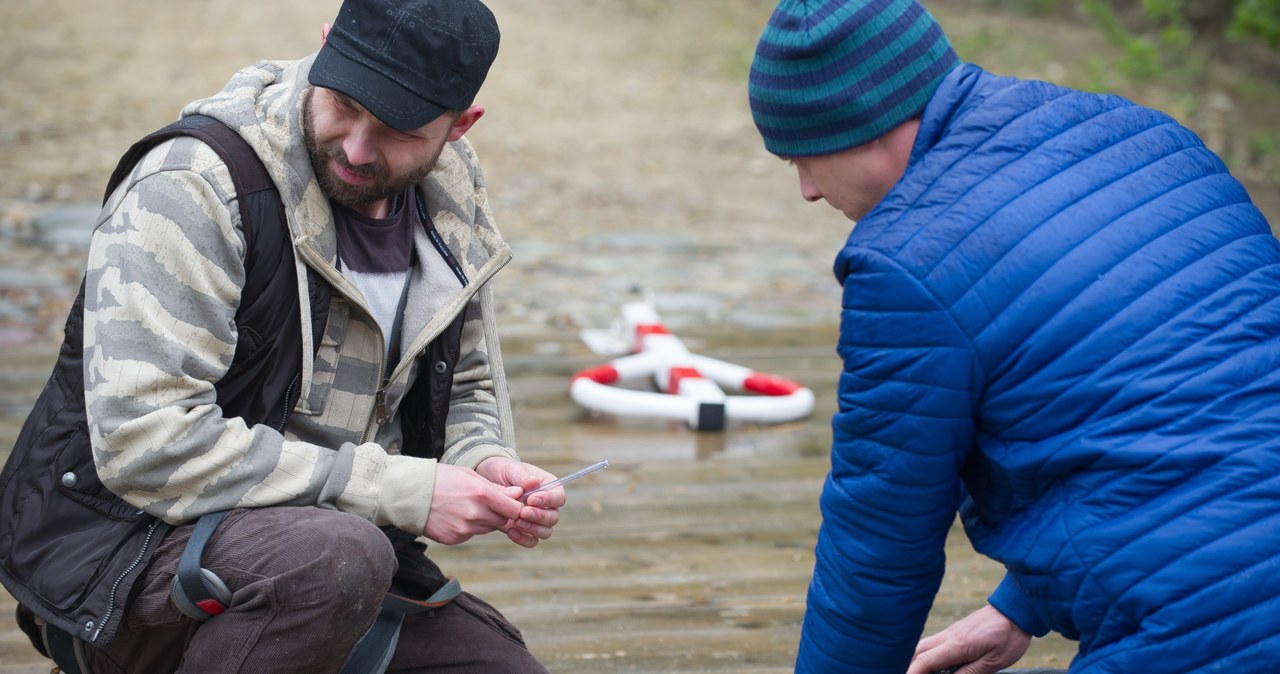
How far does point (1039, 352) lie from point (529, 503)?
951 millimetres

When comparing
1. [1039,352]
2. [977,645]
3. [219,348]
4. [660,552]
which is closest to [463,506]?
[219,348]

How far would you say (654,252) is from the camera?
6773 mm

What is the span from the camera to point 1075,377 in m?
1.75

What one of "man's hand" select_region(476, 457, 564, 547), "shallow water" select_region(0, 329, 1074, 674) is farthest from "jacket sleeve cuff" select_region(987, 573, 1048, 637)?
"shallow water" select_region(0, 329, 1074, 674)

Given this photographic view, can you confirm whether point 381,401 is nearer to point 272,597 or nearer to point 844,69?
point 272,597

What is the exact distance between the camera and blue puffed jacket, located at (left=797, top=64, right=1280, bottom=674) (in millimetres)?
1707

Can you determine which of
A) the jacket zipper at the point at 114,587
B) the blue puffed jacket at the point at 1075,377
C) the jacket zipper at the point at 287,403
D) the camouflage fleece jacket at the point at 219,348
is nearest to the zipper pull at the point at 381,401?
the camouflage fleece jacket at the point at 219,348

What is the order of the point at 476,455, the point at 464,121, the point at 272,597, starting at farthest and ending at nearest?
the point at 476,455 → the point at 464,121 → the point at 272,597

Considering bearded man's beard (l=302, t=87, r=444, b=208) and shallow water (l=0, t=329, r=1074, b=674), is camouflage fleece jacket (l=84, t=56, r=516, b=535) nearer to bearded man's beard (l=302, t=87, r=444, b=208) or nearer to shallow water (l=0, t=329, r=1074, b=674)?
bearded man's beard (l=302, t=87, r=444, b=208)

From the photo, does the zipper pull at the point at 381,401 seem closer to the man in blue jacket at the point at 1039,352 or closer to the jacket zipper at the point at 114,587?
the jacket zipper at the point at 114,587

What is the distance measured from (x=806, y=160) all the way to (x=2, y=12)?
10.6 m

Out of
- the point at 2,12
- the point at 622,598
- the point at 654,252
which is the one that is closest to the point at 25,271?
the point at 654,252

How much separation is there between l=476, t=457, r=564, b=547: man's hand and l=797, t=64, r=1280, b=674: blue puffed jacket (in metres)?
0.63

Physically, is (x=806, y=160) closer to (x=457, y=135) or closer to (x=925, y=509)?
(x=925, y=509)
